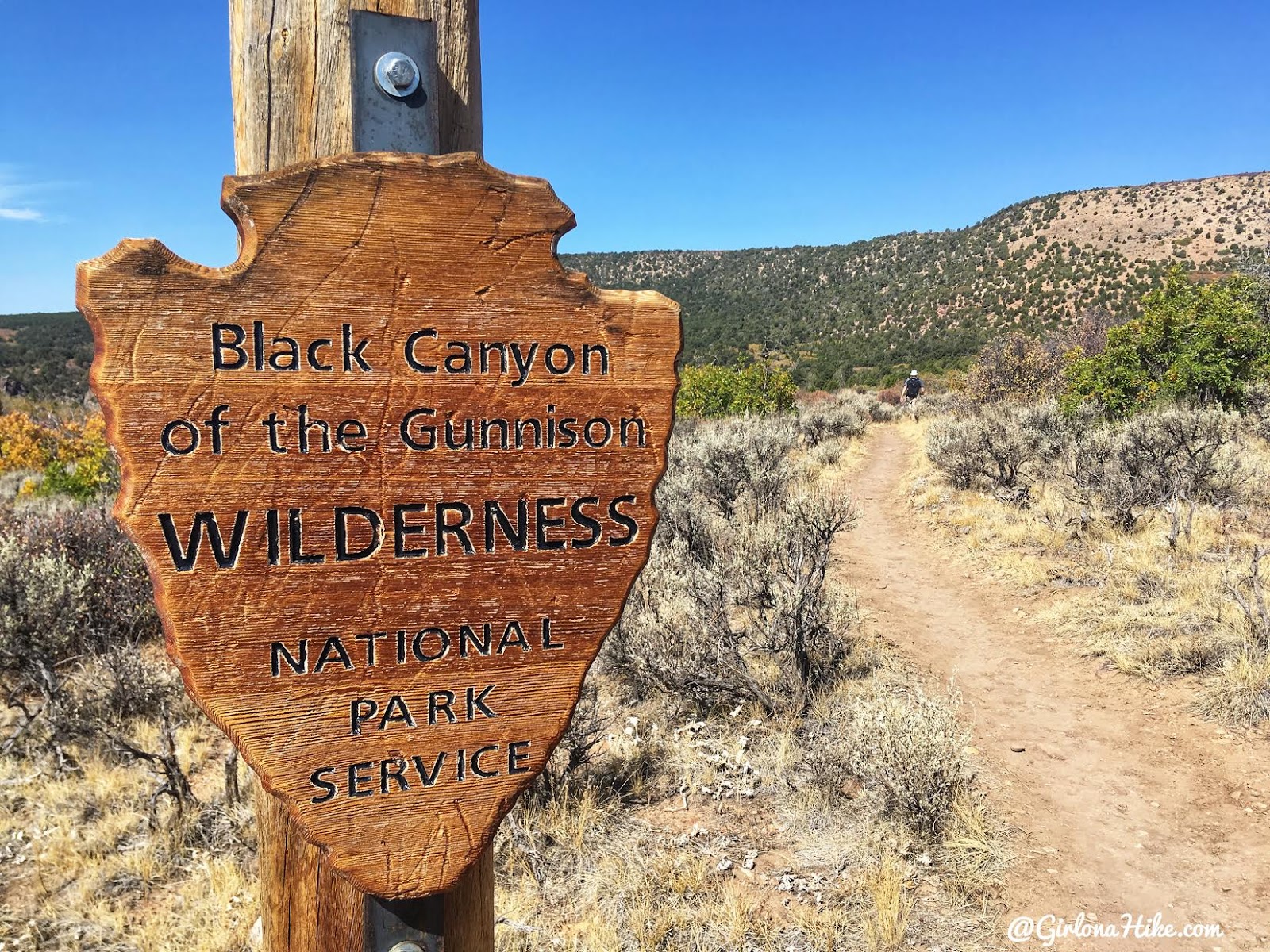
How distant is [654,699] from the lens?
5105 millimetres

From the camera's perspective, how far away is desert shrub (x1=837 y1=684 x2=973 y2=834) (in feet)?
12.1

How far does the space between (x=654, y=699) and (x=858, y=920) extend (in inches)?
83.7

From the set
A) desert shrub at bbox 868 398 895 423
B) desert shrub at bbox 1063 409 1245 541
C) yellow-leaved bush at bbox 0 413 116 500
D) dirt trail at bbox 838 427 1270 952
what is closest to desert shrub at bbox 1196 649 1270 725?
dirt trail at bbox 838 427 1270 952

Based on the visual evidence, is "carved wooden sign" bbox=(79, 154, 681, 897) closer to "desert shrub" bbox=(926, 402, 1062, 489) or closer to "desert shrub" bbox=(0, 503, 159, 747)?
"desert shrub" bbox=(0, 503, 159, 747)

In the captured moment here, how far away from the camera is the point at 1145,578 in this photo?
21.2 ft

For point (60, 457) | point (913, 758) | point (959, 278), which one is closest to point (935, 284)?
point (959, 278)

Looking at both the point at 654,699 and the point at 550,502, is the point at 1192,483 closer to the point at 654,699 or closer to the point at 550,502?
the point at 654,699

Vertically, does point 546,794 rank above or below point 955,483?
below

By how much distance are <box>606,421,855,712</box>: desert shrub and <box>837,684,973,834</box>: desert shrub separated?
2.65 feet

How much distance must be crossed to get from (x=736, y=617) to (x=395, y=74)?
18.7 ft

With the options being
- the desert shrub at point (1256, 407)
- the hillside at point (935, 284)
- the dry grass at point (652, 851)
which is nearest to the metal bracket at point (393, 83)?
the dry grass at point (652, 851)

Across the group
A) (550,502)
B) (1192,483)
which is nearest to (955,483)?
(1192,483)

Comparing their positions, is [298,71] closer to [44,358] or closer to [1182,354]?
[1182,354]

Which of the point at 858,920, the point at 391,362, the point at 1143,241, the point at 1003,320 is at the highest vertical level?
the point at 1143,241
